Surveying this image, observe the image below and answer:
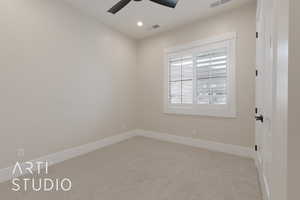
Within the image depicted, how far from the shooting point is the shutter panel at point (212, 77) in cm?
320

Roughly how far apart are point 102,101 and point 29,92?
4.75ft

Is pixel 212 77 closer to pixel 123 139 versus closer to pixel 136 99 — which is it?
pixel 136 99

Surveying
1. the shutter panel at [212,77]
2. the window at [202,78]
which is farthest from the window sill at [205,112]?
the shutter panel at [212,77]

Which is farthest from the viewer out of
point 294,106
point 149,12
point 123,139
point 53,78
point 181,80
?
point 123,139

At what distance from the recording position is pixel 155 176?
7.30ft

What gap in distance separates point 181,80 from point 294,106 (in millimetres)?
3237

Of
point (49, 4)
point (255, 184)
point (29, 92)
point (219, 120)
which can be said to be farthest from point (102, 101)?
point (255, 184)

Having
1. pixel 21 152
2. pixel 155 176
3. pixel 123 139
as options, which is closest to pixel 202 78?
pixel 155 176

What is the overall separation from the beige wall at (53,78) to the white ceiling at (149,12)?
10.5 inches

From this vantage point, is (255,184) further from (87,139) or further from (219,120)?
(87,139)

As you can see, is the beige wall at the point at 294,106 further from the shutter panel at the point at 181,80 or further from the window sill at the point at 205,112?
the shutter panel at the point at 181,80

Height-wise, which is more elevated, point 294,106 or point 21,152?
point 294,106

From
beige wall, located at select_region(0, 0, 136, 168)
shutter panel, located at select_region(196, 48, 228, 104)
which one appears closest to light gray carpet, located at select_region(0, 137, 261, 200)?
beige wall, located at select_region(0, 0, 136, 168)

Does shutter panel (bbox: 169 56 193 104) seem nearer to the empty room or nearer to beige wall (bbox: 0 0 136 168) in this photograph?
the empty room
